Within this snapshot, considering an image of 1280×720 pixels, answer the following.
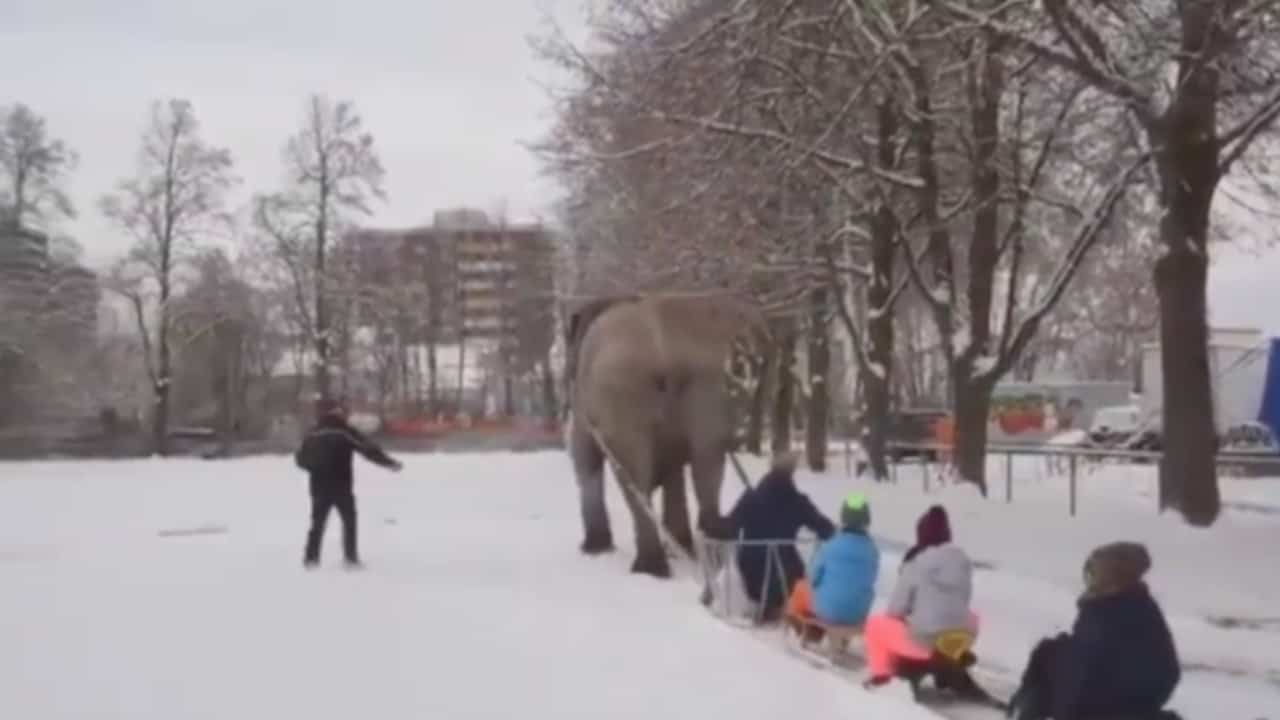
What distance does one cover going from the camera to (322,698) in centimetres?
979

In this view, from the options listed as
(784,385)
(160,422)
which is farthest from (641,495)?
(160,422)

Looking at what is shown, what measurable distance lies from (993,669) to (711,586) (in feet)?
9.69

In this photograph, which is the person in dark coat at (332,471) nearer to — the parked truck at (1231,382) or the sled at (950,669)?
the sled at (950,669)

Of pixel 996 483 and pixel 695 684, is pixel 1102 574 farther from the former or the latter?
pixel 996 483

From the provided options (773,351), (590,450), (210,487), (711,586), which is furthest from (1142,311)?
(711,586)

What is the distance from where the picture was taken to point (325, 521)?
16.8 metres

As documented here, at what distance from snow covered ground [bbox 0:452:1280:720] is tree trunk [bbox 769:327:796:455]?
18621mm

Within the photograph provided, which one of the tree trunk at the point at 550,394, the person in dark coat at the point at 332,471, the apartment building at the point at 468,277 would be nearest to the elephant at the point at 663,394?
the person in dark coat at the point at 332,471

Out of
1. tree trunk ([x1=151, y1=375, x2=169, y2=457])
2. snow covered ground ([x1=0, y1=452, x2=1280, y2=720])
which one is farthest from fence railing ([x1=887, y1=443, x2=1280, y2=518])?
tree trunk ([x1=151, y1=375, x2=169, y2=457])

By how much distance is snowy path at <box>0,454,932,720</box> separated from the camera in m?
9.66

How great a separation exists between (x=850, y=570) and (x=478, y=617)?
10.4 feet

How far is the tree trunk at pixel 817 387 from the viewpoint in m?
40.3

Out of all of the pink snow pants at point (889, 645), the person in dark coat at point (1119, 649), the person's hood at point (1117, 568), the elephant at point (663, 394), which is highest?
the elephant at point (663, 394)

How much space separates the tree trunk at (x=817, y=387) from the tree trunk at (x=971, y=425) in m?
13.0
